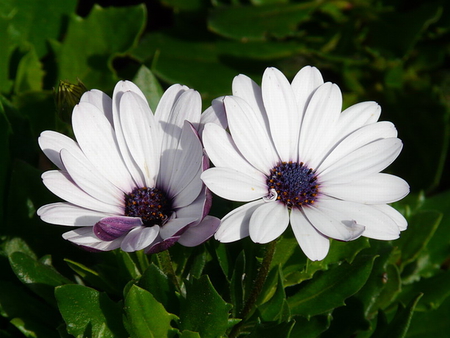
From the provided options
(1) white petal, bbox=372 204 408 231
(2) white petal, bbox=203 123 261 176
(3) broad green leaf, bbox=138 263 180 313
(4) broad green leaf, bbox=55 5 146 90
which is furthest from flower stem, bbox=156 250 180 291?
(4) broad green leaf, bbox=55 5 146 90

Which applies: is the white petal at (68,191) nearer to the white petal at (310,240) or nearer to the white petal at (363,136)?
the white petal at (310,240)

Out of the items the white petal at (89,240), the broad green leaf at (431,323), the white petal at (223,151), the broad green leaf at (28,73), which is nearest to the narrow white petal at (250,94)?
the white petal at (223,151)

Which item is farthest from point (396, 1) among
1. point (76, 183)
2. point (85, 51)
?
point (76, 183)

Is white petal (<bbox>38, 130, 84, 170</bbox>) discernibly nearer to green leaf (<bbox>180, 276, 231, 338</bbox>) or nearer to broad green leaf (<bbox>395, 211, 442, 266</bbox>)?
green leaf (<bbox>180, 276, 231, 338</bbox>)

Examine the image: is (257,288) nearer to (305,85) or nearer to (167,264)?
(167,264)

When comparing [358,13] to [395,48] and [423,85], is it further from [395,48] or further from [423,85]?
[423,85]
